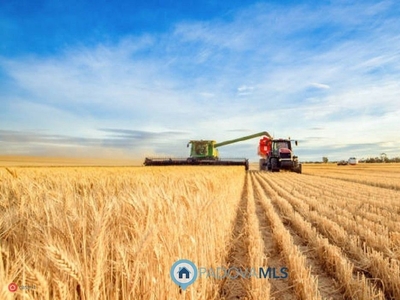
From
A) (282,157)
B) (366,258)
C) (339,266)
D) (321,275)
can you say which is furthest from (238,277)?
(282,157)

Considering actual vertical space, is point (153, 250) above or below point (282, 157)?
below

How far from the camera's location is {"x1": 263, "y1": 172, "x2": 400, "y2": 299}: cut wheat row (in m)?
3.46

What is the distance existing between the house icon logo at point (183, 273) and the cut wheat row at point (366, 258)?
92.1 inches

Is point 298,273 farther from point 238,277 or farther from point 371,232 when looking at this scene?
point 371,232

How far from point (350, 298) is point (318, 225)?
3.20 m

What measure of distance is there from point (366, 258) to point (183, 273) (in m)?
3.10

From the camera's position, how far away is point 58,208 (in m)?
2.47

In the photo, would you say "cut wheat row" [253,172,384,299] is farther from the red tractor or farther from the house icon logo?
the red tractor

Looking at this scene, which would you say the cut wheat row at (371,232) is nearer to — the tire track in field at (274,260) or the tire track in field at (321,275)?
the tire track in field at (321,275)

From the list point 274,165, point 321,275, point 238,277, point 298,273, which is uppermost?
point 274,165

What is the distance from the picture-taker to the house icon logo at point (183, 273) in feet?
6.69

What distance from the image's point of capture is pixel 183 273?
6.91 feet

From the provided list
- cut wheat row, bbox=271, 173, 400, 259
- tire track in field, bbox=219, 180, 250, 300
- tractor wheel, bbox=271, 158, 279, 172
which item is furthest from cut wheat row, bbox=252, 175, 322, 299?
tractor wheel, bbox=271, 158, 279, 172

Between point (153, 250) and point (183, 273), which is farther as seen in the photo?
point (183, 273)
